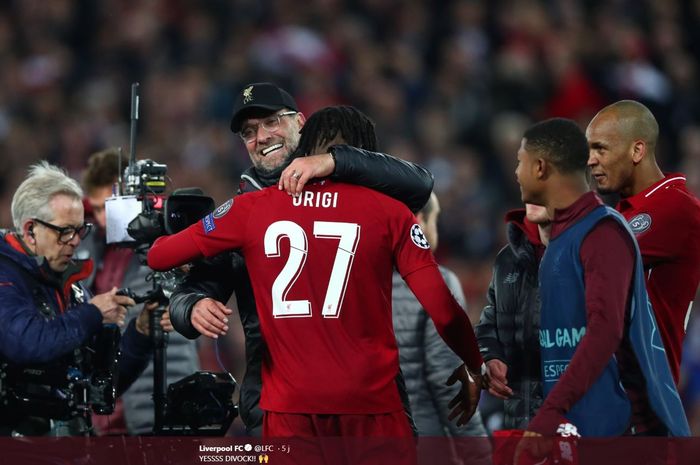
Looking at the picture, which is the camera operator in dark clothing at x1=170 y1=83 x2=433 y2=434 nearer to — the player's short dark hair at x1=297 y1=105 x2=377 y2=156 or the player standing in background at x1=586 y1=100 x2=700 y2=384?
the player's short dark hair at x1=297 y1=105 x2=377 y2=156

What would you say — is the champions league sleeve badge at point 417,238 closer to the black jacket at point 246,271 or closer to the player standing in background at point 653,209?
the black jacket at point 246,271

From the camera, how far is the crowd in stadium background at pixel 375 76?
31.9 feet

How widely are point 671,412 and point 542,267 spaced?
1.68 ft

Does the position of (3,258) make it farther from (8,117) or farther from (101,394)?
(8,117)

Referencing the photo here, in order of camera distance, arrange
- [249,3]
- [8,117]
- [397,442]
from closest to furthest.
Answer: [397,442] → [8,117] → [249,3]

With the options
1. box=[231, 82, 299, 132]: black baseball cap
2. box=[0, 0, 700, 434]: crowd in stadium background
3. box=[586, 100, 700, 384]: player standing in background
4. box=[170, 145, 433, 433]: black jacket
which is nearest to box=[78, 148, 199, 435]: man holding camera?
box=[231, 82, 299, 132]: black baseball cap

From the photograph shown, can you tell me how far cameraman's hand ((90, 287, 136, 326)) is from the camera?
4.59 meters

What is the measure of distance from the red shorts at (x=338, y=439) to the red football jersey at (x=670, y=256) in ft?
2.98

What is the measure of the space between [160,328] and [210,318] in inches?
38.1

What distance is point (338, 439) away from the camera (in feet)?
12.2

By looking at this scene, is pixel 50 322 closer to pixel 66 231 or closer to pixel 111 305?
pixel 111 305

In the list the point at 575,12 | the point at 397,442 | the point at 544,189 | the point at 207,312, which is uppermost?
the point at 575,12

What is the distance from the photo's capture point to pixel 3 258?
4496 mm

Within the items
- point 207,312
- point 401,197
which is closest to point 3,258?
point 207,312
